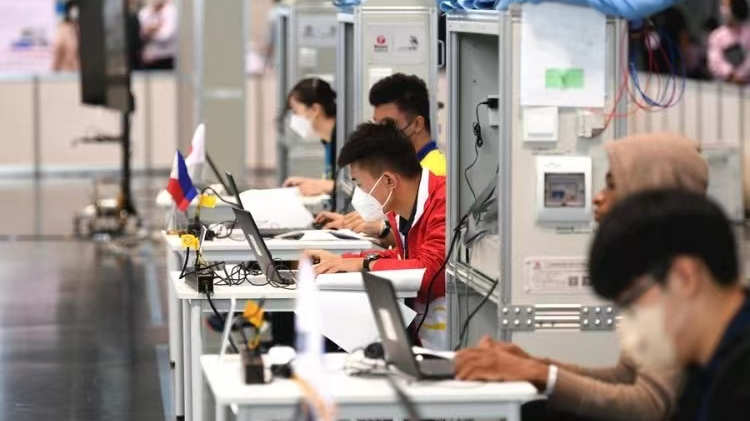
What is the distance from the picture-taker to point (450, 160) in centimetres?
592

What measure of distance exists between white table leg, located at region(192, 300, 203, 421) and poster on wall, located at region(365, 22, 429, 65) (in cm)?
246

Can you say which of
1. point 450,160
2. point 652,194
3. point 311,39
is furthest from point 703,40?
point 652,194

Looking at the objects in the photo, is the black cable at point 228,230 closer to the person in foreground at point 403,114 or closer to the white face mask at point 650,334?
the person in foreground at point 403,114

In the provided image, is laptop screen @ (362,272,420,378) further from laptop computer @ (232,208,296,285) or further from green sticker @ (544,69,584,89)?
laptop computer @ (232,208,296,285)

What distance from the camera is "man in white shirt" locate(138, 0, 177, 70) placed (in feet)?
60.8

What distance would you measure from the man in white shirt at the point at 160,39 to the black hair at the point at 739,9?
631 centimetres

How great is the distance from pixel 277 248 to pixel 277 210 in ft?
2.65

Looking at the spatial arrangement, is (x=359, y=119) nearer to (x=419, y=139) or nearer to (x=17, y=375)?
(x=419, y=139)

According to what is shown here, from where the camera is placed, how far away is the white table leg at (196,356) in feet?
19.0

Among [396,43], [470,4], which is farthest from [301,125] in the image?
[470,4]

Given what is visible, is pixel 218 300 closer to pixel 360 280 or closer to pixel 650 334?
pixel 360 280

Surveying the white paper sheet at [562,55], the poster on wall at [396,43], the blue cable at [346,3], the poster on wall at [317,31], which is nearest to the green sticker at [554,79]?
the white paper sheet at [562,55]

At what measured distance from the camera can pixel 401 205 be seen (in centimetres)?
635

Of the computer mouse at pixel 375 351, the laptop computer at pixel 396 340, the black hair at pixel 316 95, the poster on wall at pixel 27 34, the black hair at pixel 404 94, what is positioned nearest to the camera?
the laptop computer at pixel 396 340
